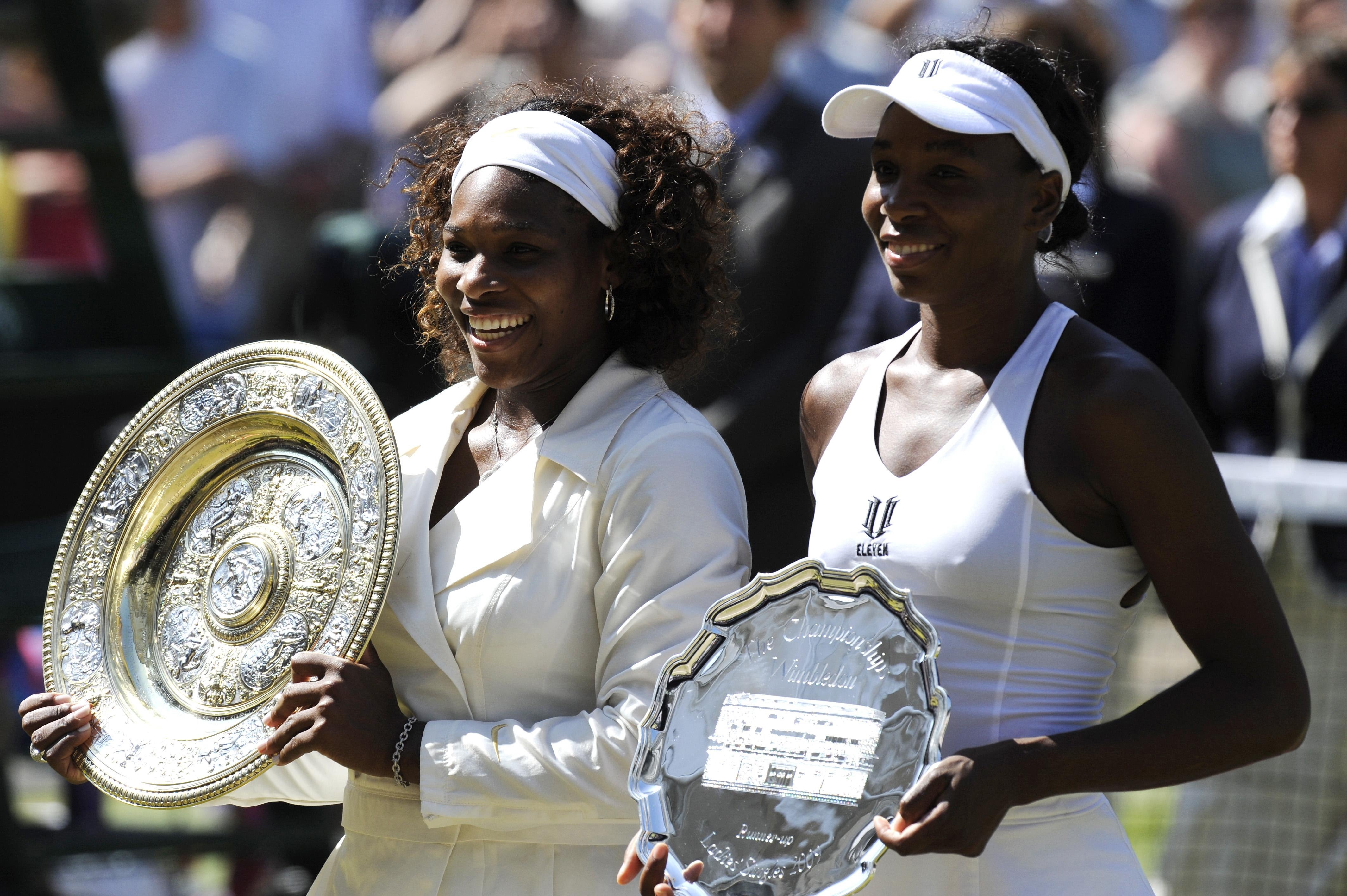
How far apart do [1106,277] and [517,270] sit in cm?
254

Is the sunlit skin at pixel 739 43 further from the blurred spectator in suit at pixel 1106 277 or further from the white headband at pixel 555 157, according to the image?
the white headband at pixel 555 157

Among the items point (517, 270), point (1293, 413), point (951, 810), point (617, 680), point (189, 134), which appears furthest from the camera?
point (189, 134)

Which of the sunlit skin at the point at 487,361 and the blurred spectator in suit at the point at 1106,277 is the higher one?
the sunlit skin at the point at 487,361

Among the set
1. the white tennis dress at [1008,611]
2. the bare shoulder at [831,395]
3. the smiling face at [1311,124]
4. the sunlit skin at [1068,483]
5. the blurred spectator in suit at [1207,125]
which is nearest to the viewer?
the sunlit skin at [1068,483]

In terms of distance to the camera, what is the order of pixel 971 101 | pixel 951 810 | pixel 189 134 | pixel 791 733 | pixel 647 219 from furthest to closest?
pixel 189 134
pixel 647 219
pixel 971 101
pixel 791 733
pixel 951 810

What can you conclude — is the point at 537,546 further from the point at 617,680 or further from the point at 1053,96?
the point at 1053,96

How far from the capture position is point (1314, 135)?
16.0 ft

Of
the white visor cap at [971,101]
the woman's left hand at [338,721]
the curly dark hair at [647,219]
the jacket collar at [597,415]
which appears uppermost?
the white visor cap at [971,101]

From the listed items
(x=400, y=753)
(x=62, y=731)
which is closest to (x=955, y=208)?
(x=400, y=753)

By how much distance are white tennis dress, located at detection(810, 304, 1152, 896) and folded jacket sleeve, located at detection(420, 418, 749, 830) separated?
0.72 ft

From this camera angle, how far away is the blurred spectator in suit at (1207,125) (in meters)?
6.96

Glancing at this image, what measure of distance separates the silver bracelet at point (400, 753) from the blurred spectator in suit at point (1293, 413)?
294 centimetres

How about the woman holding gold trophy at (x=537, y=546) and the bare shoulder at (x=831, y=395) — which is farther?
the bare shoulder at (x=831, y=395)

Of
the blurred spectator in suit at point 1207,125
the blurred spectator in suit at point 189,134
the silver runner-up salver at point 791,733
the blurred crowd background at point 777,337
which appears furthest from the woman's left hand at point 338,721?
the blurred spectator in suit at point 1207,125
